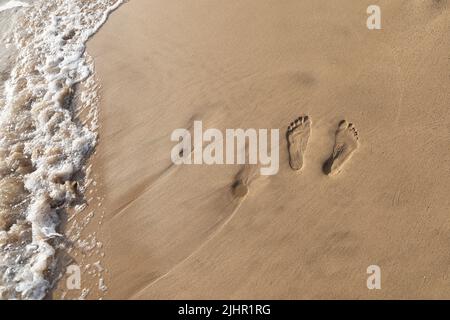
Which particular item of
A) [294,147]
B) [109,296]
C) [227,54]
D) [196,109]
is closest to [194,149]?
[196,109]

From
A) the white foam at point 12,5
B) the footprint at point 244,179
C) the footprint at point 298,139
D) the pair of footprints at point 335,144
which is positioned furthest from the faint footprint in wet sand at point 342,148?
the white foam at point 12,5

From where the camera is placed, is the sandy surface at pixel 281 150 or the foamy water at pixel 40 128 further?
the foamy water at pixel 40 128

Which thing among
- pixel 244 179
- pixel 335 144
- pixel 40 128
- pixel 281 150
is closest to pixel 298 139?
pixel 281 150

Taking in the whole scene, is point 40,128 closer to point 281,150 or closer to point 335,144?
point 281,150

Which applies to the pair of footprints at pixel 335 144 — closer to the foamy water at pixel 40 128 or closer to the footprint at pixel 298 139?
the footprint at pixel 298 139

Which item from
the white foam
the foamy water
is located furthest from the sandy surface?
the white foam

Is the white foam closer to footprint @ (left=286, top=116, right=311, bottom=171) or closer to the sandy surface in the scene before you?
the sandy surface

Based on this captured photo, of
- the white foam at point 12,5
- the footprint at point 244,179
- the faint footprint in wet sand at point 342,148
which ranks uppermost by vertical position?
the white foam at point 12,5

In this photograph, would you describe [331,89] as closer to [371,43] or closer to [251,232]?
[371,43]
